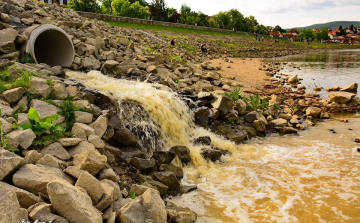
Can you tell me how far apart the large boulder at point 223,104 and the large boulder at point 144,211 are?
6.88 m

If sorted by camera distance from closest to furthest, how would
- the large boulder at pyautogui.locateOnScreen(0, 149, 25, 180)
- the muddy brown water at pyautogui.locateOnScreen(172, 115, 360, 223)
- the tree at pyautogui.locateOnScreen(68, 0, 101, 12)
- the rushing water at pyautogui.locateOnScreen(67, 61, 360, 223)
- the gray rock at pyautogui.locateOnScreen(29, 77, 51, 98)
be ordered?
1. the large boulder at pyautogui.locateOnScreen(0, 149, 25, 180)
2. the muddy brown water at pyautogui.locateOnScreen(172, 115, 360, 223)
3. the rushing water at pyautogui.locateOnScreen(67, 61, 360, 223)
4. the gray rock at pyautogui.locateOnScreen(29, 77, 51, 98)
5. the tree at pyautogui.locateOnScreen(68, 0, 101, 12)

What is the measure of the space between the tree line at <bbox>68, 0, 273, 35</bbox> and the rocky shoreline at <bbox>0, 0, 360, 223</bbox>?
38409 millimetres

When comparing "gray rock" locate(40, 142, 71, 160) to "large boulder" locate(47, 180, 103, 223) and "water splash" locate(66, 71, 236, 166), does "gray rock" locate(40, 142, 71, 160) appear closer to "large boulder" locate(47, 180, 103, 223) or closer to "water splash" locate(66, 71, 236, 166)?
"large boulder" locate(47, 180, 103, 223)

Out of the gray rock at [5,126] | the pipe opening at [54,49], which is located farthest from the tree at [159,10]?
the gray rock at [5,126]

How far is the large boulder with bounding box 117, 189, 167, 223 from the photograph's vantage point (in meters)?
4.19

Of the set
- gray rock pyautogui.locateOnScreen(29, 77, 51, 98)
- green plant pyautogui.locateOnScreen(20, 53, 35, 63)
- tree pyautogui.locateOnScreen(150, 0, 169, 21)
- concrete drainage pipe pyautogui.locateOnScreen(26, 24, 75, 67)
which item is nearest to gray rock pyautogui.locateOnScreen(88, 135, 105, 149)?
gray rock pyautogui.locateOnScreen(29, 77, 51, 98)

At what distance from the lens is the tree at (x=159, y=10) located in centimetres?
7756

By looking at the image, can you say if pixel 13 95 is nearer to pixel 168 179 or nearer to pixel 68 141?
pixel 68 141

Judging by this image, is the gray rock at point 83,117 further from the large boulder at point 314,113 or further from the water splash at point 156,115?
the large boulder at point 314,113

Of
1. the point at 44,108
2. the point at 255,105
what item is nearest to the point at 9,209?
the point at 44,108

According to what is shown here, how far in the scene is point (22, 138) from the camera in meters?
5.14

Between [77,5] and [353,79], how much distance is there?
136 ft

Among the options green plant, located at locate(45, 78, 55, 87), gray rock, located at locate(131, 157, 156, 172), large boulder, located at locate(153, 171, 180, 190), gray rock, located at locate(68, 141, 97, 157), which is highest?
green plant, located at locate(45, 78, 55, 87)

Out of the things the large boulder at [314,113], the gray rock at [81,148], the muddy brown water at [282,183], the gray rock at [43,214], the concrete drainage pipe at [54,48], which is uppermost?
the concrete drainage pipe at [54,48]
